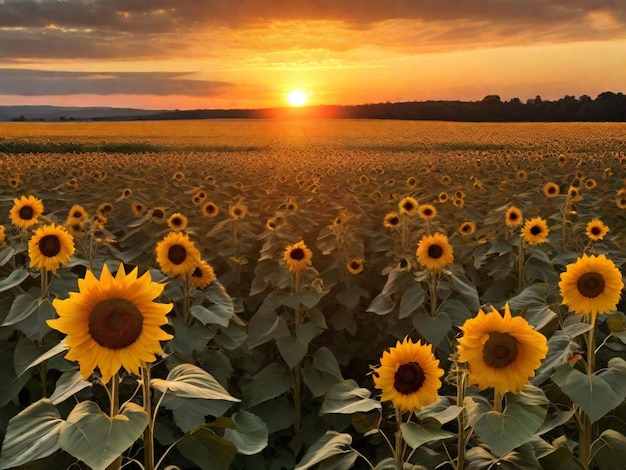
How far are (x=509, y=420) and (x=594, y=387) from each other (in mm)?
512

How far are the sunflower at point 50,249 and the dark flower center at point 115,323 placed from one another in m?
2.41

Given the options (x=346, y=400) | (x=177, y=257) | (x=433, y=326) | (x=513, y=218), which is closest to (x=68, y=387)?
(x=346, y=400)

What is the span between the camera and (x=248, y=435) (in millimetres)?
2941

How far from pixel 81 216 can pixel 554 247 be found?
15.5 ft

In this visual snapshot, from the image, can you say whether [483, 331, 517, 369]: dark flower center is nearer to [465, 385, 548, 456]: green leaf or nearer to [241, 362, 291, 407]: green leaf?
[465, 385, 548, 456]: green leaf

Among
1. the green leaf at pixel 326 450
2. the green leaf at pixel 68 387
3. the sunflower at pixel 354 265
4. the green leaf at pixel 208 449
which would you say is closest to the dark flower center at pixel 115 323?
the green leaf at pixel 68 387

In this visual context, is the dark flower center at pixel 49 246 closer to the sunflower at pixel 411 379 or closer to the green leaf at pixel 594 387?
the sunflower at pixel 411 379

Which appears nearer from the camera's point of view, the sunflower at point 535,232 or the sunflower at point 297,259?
the sunflower at point 297,259

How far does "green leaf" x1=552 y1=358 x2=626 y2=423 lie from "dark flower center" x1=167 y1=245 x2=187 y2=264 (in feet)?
8.71

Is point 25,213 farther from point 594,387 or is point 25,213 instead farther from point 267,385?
point 594,387

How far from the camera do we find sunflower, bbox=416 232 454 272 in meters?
5.22

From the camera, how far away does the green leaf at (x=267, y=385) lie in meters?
4.91

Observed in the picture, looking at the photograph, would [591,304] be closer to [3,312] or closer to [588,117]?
[3,312]

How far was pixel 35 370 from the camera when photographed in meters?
4.80
